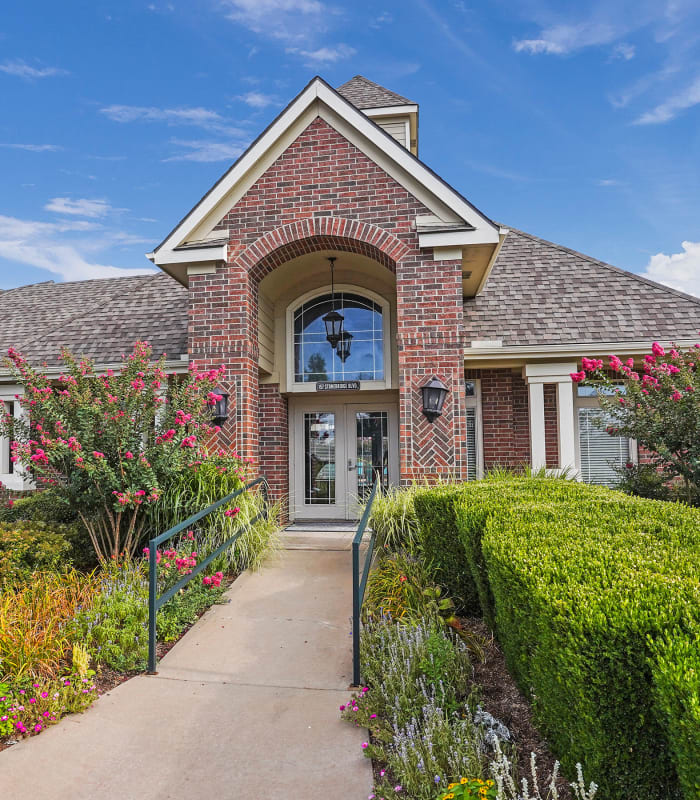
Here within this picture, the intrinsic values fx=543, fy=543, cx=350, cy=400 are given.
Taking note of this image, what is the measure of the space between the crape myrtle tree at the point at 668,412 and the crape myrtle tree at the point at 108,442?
530cm

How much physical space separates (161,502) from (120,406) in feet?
4.02

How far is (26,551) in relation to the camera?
572 centimetres

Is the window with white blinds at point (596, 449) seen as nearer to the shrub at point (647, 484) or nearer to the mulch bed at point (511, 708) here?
the shrub at point (647, 484)

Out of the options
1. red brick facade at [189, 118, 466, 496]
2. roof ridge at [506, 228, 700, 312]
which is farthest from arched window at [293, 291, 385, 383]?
roof ridge at [506, 228, 700, 312]

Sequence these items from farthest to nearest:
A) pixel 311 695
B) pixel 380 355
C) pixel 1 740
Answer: pixel 380 355 < pixel 311 695 < pixel 1 740

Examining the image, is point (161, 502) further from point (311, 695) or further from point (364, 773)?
point (364, 773)

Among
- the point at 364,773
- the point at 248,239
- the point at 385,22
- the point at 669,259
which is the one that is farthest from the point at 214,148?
the point at 669,259

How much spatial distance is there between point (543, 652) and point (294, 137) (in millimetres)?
7965

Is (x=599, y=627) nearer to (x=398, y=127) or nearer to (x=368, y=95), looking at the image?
(x=398, y=127)

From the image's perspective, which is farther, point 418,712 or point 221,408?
point 221,408

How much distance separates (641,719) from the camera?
2.11m

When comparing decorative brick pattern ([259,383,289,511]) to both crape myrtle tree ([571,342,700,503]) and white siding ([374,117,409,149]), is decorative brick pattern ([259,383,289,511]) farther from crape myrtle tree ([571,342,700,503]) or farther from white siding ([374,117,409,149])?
white siding ([374,117,409,149])


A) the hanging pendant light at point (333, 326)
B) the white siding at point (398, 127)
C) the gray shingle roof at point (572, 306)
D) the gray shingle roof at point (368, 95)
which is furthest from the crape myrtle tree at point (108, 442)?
the gray shingle roof at point (368, 95)

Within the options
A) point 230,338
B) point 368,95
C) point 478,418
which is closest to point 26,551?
point 230,338
